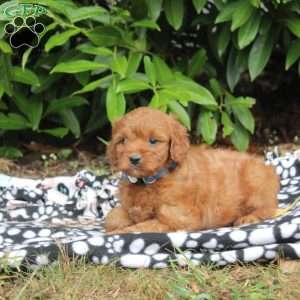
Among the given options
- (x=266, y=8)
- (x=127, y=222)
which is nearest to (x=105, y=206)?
(x=127, y=222)

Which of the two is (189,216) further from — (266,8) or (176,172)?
(266,8)

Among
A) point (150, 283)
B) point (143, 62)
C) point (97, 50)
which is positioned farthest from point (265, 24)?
point (150, 283)

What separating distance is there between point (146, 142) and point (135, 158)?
119mm

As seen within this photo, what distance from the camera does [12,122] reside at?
6652 millimetres

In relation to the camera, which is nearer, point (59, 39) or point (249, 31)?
point (59, 39)

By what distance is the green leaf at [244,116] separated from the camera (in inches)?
256

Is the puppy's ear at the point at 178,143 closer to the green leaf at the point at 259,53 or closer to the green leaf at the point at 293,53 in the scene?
the green leaf at the point at 259,53

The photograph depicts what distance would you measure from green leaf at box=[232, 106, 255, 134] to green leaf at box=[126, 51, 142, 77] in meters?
0.93

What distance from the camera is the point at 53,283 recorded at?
3980 millimetres

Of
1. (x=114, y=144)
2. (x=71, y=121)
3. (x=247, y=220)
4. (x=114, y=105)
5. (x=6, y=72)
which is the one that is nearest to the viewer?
(x=114, y=144)

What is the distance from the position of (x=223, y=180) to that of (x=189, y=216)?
354mm

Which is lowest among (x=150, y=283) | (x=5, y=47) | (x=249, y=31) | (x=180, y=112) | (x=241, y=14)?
(x=150, y=283)

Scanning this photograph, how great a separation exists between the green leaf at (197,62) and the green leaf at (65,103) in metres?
0.94

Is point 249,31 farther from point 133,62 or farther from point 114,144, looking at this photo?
point 114,144
